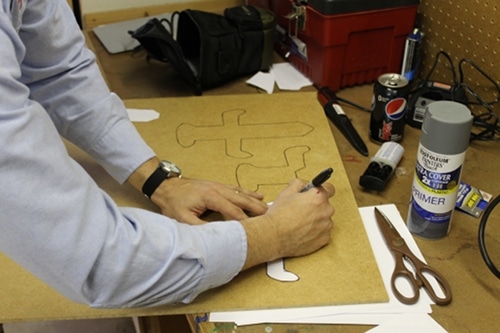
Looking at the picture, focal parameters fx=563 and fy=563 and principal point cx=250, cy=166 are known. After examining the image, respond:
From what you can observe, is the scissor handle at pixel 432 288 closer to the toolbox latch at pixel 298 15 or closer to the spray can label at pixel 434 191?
the spray can label at pixel 434 191

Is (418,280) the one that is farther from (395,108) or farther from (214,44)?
(214,44)


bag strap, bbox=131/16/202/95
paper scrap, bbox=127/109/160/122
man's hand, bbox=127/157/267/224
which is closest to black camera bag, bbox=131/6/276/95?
bag strap, bbox=131/16/202/95

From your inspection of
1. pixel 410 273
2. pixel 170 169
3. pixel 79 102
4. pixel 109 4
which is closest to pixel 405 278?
pixel 410 273

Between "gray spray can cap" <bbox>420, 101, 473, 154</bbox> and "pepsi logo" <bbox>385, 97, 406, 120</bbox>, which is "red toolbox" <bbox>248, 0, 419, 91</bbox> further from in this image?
"gray spray can cap" <bbox>420, 101, 473, 154</bbox>

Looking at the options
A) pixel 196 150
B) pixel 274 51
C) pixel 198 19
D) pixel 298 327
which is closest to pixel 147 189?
pixel 196 150

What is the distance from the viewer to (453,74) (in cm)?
117

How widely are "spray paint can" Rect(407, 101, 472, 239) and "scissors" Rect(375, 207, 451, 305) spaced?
5 centimetres

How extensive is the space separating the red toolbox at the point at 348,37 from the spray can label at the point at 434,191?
473 millimetres

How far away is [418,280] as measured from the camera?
2.45ft

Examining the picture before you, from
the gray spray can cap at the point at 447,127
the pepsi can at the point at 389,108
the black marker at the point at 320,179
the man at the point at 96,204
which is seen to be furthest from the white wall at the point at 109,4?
the gray spray can cap at the point at 447,127

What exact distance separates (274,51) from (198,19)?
26 centimetres

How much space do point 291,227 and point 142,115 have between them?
1.67 ft

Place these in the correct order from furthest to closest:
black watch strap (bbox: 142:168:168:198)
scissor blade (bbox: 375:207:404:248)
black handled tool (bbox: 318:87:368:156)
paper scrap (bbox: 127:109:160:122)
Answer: paper scrap (bbox: 127:109:160:122)
black handled tool (bbox: 318:87:368:156)
black watch strap (bbox: 142:168:168:198)
scissor blade (bbox: 375:207:404:248)

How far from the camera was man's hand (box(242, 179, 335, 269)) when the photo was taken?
76 centimetres
